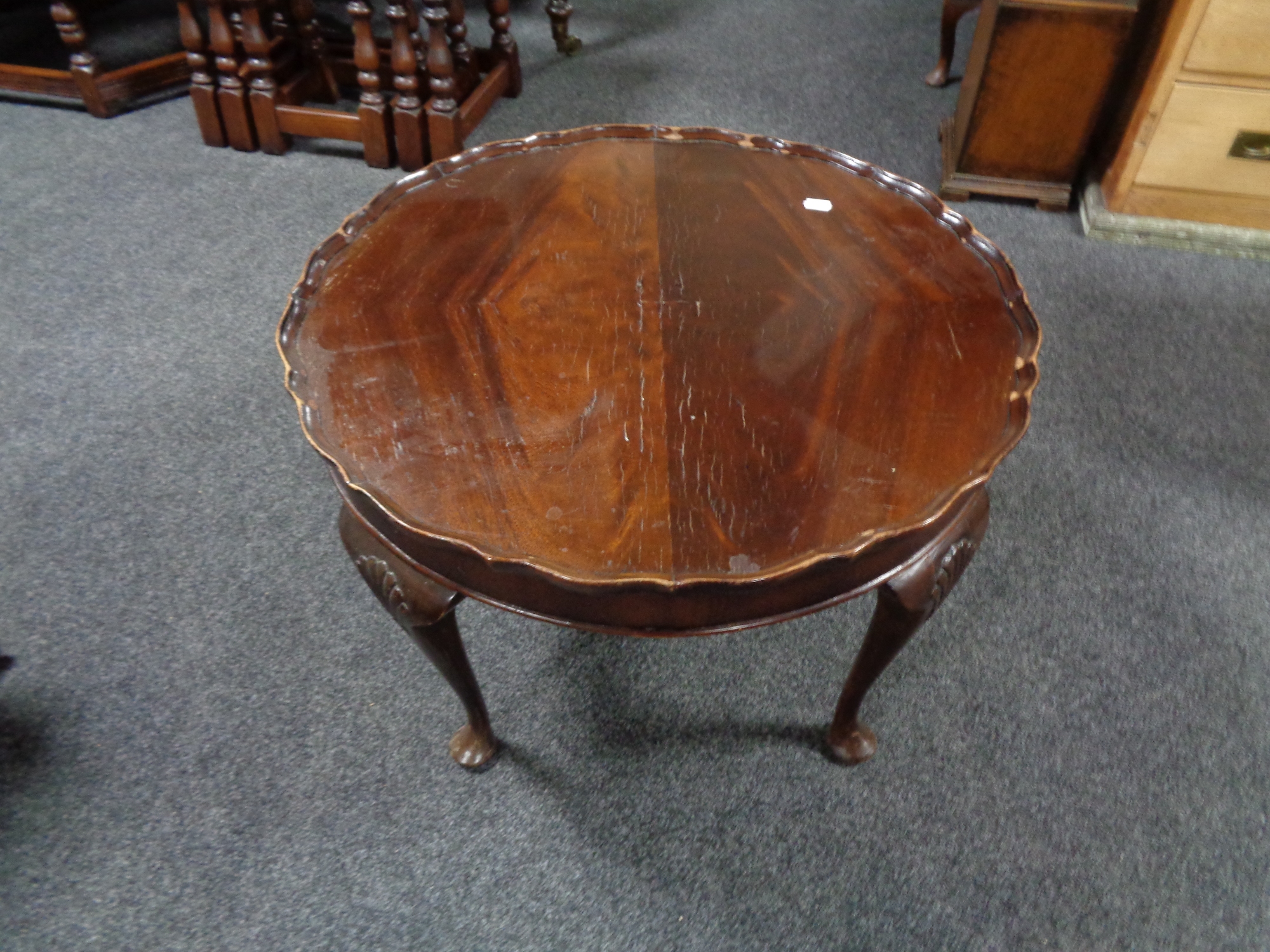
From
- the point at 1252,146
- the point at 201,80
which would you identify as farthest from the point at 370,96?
the point at 1252,146

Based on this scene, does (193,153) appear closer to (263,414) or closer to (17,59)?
(17,59)

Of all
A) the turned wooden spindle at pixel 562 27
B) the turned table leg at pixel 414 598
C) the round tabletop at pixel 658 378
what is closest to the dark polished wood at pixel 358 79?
the turned wooden spindle at pixel 562 27

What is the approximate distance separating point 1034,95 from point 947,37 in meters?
0.65

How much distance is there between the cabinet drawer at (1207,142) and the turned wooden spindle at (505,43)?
165 centimetres

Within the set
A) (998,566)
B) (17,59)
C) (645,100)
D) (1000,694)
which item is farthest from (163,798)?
(17,59)

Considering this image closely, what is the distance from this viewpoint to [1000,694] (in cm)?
127

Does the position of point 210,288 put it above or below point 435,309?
below

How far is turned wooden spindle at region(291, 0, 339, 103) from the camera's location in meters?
2.34

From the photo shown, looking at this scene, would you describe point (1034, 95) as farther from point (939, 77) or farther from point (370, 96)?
point (370, 96)

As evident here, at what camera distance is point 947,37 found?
2.55 metres

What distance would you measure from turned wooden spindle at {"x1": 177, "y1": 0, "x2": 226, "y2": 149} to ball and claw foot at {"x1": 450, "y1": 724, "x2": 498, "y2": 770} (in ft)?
6.23

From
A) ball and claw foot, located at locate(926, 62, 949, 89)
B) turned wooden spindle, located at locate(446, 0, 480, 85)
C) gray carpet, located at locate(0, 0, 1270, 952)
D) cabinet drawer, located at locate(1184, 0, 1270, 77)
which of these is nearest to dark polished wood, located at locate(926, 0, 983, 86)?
ball and claw foot, located at locate(926, 62, 949, 89)

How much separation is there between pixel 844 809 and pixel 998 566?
0.51 meters

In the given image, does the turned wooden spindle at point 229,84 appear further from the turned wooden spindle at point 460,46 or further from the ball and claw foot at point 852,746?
the ball and claw foot at point 852,746
